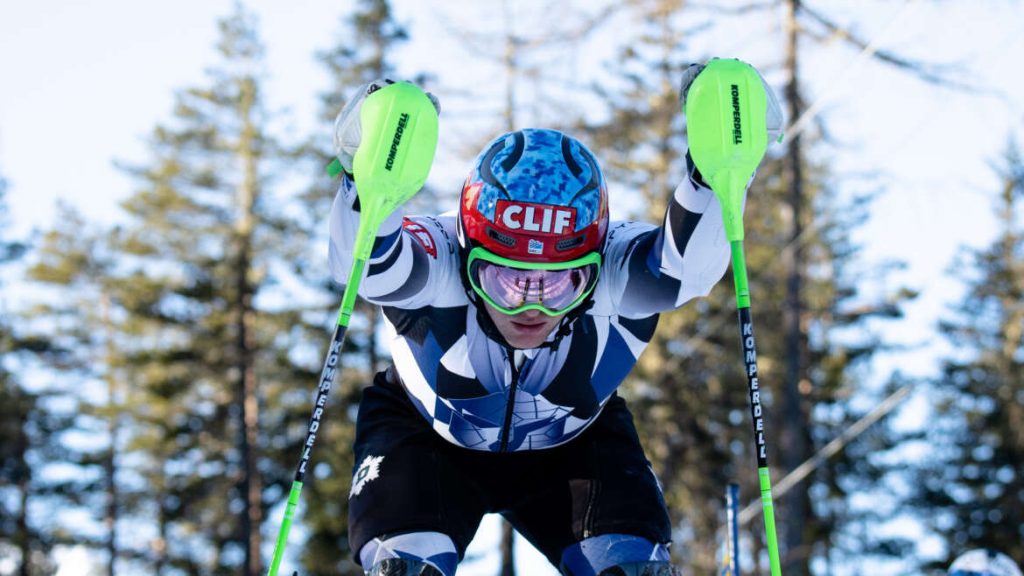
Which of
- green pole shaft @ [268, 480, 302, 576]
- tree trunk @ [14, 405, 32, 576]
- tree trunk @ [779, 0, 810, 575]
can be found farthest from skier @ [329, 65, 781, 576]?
tree trunk @ [14, 405, 32, 576]

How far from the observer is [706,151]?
369cm

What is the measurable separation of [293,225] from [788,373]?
1296cm

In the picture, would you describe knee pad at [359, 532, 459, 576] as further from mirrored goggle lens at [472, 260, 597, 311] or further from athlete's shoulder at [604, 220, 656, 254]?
athlete's shoulder at [604, 220, 656, 254]

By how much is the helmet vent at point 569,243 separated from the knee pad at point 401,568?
3.62ft

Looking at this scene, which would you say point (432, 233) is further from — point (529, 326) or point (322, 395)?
point (322, 395)

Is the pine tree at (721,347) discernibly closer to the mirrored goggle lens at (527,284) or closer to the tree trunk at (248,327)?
the tree trunk at (248,327)

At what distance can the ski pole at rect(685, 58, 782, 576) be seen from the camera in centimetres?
366

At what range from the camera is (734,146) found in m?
3.66

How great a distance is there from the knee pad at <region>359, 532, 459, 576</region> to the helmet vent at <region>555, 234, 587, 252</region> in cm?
103

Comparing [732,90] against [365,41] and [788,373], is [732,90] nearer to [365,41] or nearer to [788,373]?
[788,373]

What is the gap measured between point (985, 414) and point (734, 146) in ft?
94.2

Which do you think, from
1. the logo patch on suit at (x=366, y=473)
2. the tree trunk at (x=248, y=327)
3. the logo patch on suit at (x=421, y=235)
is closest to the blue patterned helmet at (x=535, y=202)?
the logo patch on suit at (x=421, y=235)

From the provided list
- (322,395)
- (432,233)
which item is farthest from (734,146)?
(322,395)

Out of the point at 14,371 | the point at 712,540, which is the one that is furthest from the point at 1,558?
the point at 712,540
